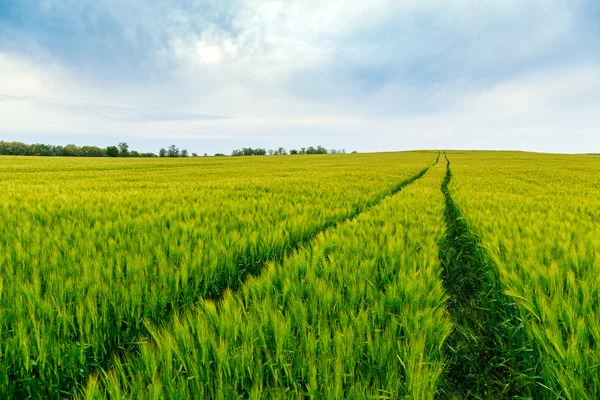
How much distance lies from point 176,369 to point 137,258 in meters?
1.09

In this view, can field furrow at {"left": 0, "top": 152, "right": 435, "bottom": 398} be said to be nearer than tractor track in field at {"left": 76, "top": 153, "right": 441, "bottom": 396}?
Yes

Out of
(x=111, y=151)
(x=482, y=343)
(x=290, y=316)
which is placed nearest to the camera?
(x=290, y=316)

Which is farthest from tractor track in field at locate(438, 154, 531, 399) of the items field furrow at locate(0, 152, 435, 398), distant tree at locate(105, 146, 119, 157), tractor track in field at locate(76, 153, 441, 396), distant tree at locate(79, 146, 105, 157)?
distant tree at locate(79, 146, 105, 157)

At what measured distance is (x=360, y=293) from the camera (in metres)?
1.49

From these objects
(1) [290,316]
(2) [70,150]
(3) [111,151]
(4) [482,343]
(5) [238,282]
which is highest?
(2) [70,150]

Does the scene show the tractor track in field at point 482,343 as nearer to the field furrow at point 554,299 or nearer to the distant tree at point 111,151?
the field furrow at point 554,299

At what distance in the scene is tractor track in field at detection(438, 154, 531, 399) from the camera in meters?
1.26

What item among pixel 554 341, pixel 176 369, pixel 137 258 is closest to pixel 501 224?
pixel 554 341

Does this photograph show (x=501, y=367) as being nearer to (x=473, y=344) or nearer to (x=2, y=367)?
(x=473, y=344)

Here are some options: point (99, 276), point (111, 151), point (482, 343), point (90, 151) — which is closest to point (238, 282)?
point (99, 276)

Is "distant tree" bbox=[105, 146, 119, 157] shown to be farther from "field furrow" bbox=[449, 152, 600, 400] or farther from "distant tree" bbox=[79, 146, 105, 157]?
"field furrow" bbox=[449, 152, 600, 400]

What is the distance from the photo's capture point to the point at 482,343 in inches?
61.7

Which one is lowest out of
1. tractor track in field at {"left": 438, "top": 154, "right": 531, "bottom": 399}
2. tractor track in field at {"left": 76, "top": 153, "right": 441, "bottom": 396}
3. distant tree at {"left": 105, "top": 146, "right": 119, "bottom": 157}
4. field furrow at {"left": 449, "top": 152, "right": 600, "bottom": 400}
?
tractor track in field at {"left": 438, "top": 154, "right": 531, "bottom": 399}

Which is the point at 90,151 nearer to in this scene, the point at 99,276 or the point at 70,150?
the point at 70,150
